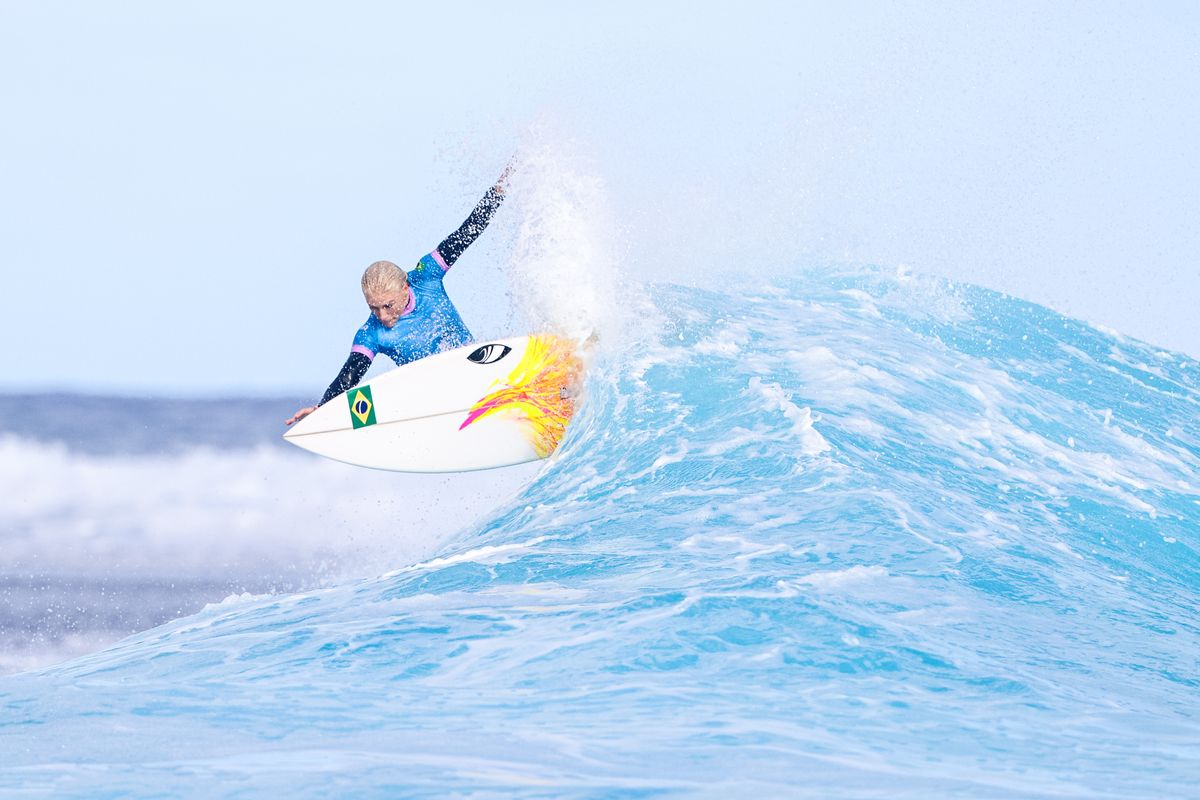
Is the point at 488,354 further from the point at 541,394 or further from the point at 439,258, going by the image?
the point at 439,258

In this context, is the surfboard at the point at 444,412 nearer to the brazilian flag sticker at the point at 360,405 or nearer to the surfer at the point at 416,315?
the brazilian flag sticker at the point at 360,405

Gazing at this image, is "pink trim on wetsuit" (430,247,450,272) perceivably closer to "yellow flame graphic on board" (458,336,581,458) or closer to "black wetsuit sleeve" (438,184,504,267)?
"black wetsuit sleeve" (438,184,504,267)

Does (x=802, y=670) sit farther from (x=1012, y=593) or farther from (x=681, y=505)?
(x=681, y=505)

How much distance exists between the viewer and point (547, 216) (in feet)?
27.1

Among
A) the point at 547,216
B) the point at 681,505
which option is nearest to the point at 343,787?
the point at 681,505

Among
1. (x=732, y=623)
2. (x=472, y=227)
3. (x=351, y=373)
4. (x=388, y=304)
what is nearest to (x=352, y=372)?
(x=351, y=373)

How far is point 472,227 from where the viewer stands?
24.2 ft

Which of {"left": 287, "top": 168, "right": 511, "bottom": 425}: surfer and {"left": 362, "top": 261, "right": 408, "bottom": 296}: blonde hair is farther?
{"left": 287, "top": 168, "right": 511, "bottom": 425}: surfer

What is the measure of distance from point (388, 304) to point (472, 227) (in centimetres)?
78

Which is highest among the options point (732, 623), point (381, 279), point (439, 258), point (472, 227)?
point (472, 227)

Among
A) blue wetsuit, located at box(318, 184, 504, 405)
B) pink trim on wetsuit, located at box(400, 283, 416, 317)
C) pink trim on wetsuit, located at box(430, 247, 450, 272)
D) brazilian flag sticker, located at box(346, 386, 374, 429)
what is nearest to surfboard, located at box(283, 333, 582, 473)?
brazilian flag sticker, located at box(346, 386, 374, 429)

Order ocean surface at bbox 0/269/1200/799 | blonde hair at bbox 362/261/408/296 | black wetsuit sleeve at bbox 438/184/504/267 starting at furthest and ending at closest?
1. black wetsuit sleeve at bbox 438/184/504/267
2. blonde hair at bbox 362/261/408/296
3. ocean surface at bbox 0/269/1200/799

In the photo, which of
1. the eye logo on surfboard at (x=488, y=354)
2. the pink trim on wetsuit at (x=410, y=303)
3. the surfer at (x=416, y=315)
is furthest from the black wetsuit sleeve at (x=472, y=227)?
the eye logo on surfboard at (x=488, y=354)

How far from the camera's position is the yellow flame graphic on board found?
292 inches
